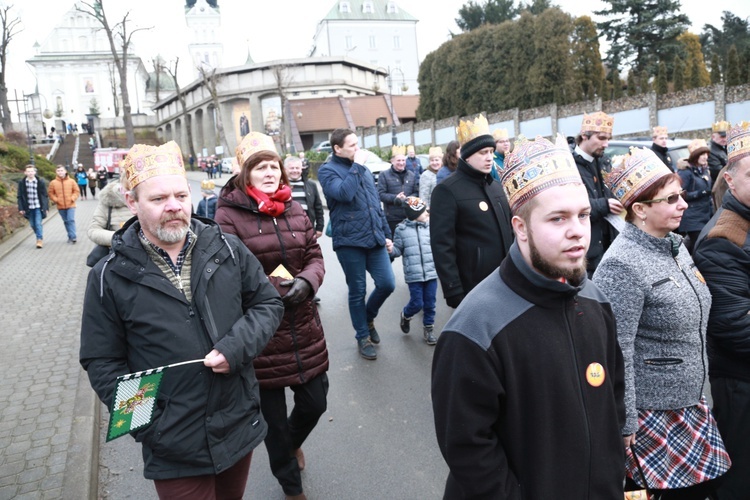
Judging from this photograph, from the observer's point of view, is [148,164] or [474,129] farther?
[474,129]

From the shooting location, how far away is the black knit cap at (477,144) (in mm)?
4445

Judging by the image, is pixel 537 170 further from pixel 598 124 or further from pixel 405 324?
pixel 405 324

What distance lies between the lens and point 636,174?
2.93m

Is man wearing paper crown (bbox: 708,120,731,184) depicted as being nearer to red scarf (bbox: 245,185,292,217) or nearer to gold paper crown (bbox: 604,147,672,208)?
gold paper crown (bbox: 604,147,672,208)

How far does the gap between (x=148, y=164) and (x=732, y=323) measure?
9.20 ft

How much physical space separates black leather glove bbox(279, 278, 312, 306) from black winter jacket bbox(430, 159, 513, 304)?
4.59ft

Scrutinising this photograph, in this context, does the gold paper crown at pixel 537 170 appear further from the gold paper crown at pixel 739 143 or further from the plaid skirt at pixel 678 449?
the gold paper crown at pixel 739 143

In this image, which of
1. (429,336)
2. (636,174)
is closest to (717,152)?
(429,336)

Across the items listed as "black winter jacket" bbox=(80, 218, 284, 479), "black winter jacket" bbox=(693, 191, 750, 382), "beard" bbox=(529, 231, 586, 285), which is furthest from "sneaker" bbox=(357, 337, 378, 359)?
"beard" bbox=(529, 231, 586, 285)

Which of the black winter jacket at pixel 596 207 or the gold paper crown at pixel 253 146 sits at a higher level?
the gold paper crown at pixel 253 146

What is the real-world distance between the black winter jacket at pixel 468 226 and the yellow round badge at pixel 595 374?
2.41m

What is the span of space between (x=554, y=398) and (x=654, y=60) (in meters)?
45.9

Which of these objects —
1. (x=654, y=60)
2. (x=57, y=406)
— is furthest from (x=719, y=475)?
(x=654, y=60)

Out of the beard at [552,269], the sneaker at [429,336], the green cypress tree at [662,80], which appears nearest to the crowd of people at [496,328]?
the beard at [552,269]
